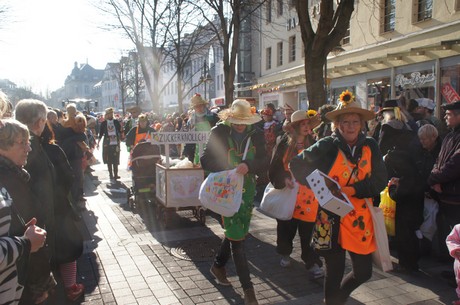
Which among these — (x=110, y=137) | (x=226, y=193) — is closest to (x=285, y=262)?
(x=226, y=193)

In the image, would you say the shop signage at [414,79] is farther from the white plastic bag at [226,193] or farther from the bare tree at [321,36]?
the white plastic bag at [226,193]

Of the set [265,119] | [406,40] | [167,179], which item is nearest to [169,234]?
[167,179]

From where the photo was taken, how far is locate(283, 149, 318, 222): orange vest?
14.8 feet

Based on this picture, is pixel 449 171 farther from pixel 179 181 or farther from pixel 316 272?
pixel 179 181

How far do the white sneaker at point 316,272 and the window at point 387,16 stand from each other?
48.4 feet

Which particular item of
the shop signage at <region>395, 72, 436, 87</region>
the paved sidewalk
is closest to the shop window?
the shop signage at <region>395, 72, 436, 87</region>

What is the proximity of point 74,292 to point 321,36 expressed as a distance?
647 cm

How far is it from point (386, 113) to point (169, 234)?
3.51 m

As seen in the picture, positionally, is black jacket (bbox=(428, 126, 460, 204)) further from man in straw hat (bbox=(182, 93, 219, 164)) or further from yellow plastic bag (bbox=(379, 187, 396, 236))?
man in straw hat (bbox=(182, 93, 219, 164))

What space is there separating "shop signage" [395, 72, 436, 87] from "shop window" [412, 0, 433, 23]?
202cm

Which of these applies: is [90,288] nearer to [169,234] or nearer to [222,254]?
[222,254]

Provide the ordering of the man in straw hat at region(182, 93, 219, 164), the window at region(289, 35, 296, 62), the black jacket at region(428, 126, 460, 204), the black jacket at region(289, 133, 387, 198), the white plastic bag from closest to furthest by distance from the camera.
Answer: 1. the black jacket at region(289, 133, 387, 198)
2. the white plastic bag
3. the black jacket at region(428, 126, 460, 204)
4. the man in straw hat at region(182, 93, 219, 164)
5. the window at region(289, 35, 296, 62)

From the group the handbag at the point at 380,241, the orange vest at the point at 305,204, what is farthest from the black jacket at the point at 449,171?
the handbag at the point at 380,241

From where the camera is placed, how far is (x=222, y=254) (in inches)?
170
